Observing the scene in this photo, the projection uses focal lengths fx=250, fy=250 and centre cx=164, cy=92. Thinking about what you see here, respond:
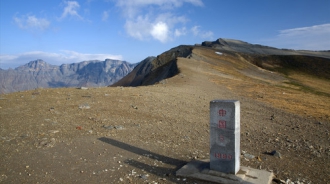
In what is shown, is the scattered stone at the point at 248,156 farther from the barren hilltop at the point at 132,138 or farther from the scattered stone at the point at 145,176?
the scattered stone at the point at 145,176

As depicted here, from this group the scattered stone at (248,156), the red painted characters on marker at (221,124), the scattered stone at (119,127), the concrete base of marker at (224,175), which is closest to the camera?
the concrete base of marker at (224,175)

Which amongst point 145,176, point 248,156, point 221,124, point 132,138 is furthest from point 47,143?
point 248,156

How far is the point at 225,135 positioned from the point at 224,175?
1.13 metres

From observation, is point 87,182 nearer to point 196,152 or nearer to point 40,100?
point 196,152

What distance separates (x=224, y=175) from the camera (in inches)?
282

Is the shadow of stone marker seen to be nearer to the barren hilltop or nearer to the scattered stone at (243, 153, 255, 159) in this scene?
the barren hilltop

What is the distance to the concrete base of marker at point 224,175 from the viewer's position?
6.95 m

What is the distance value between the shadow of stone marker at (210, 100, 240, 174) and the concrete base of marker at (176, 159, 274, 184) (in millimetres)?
190

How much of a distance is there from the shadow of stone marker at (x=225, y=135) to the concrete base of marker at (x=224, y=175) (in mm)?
190

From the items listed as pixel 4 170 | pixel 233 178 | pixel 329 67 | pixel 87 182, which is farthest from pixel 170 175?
pixel 329 67

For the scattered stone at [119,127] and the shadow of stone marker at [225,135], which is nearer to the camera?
the shadow of stone marker at [225,135]

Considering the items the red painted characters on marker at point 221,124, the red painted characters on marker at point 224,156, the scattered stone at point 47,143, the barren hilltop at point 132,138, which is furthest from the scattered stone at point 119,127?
the red painted characters on marker at point 221,124

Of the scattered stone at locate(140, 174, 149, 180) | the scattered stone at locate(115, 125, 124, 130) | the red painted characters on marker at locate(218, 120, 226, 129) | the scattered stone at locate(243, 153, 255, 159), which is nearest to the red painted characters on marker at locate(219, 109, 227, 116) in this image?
the red painted characters on marker at locate(218, 120, 226, 129)

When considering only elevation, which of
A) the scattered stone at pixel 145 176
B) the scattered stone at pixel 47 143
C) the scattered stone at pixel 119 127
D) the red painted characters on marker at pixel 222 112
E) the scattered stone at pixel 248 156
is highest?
the red painted characters on marker at pixel 222 112
